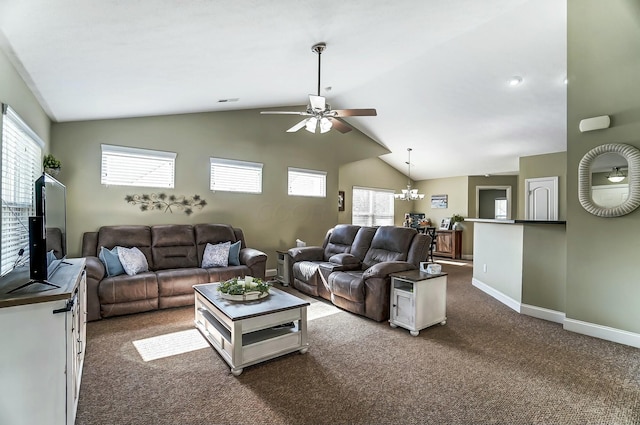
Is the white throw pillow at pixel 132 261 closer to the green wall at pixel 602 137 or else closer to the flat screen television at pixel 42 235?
the flat screen television at pixel 42 235

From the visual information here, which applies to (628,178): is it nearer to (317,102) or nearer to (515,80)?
(515,80)

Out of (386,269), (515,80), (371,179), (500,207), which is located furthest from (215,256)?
(500,207)

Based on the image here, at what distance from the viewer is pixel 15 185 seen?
2.61 meters

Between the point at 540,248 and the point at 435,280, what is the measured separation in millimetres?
1584

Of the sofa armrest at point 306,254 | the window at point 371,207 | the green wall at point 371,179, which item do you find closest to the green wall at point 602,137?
the sofa armrest at point 306,254

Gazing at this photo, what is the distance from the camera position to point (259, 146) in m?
5.69

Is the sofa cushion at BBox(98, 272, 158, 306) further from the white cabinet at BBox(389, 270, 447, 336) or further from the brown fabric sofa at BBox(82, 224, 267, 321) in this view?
the white cabinet at BBox(389, 270, 447, 336)

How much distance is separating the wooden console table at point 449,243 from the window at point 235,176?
5752mm

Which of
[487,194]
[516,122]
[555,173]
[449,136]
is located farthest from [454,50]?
[487,194]

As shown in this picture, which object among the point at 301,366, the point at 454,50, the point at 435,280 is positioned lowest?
the point at 301,366

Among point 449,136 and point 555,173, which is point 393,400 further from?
point 555,173

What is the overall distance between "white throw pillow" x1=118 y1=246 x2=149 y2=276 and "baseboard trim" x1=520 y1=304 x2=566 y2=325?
16.1 feet

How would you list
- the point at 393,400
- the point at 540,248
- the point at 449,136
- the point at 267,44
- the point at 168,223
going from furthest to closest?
the point at 449,136, the point at 168,223, the point at 540,248, the point at 267,44, the point at 393,400

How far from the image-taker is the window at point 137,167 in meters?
4.33
